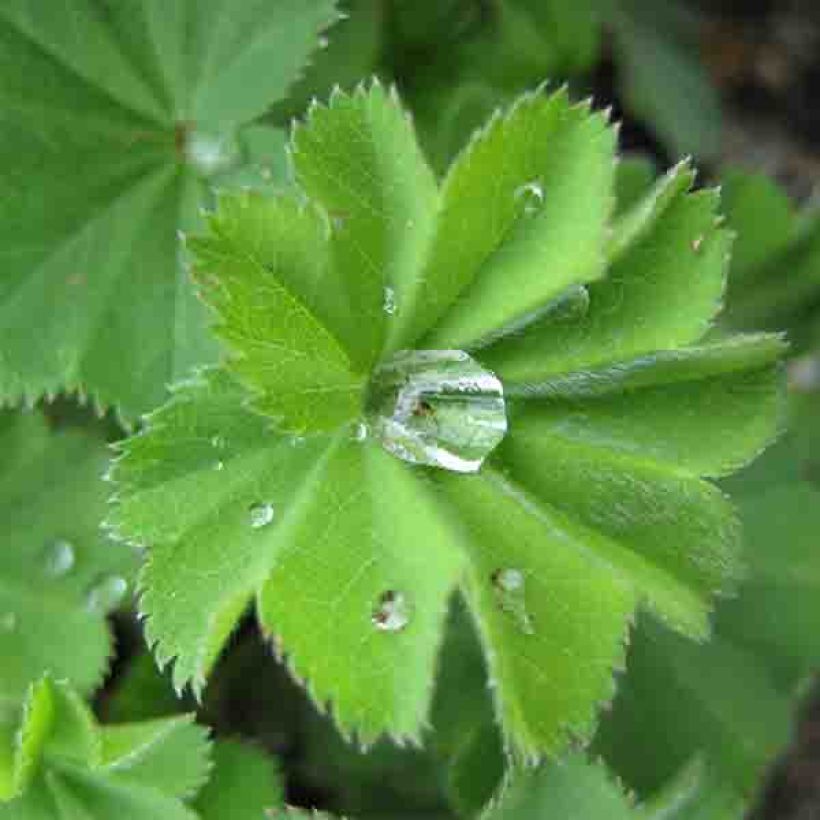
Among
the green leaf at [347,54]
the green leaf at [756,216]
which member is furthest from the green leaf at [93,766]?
the green leaf at [756,216]

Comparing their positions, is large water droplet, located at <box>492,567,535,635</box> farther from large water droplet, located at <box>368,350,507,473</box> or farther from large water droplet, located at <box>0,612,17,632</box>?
large water droplet, located at <box>0,612,17,632</box>

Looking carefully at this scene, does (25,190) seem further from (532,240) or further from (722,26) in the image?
(722,26)

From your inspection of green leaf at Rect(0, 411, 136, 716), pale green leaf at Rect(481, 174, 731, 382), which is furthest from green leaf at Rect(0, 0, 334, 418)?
pale green leaf at Rect(481, 174, 731, 382)

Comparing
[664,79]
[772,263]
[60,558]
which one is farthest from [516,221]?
[664,79]

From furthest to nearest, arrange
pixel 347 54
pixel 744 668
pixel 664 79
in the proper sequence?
pixel 664 79
pixel 347 54
pixel 744 668

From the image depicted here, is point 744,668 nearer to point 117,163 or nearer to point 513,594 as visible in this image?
point 513,594

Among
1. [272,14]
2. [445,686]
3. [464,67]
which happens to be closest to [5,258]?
[272,14]

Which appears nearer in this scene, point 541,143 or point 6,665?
point 541,143
